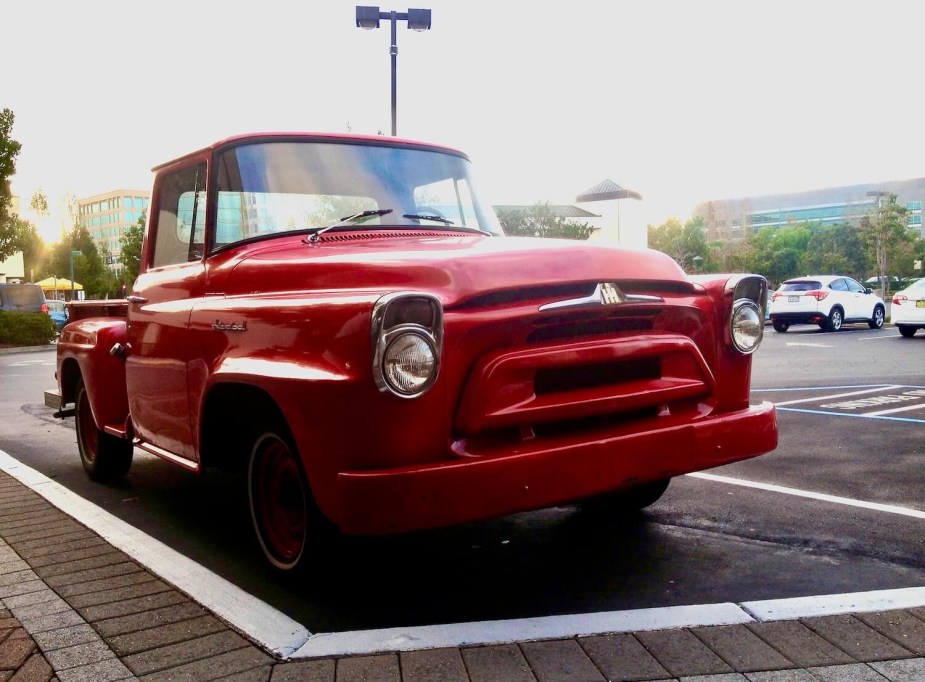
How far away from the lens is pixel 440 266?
3.46 m

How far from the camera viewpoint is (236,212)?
4.50 metres

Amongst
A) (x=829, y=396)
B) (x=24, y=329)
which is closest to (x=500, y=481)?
(x=829, y=396)

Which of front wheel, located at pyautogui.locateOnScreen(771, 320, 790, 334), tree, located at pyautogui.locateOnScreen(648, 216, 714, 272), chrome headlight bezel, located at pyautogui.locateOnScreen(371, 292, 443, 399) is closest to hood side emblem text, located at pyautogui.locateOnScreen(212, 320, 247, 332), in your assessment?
chrome headlight bezel, located at pyautogui.locateOnScreen(371, 292, 443, 399)

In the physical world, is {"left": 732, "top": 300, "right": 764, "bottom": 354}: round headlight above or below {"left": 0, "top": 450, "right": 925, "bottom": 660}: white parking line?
above

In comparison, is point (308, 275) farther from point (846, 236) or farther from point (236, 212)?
point (846, 236)

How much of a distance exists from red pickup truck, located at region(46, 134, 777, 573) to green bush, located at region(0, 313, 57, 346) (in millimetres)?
24371

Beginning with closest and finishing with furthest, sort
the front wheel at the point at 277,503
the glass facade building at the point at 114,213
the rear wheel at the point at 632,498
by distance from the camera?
the front wheel at the point at 277,503 < the rear wheel at the point at 632,498 < the glass facade building at the point at 114,213

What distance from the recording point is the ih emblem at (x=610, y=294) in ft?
11.7

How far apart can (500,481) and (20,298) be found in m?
32.4

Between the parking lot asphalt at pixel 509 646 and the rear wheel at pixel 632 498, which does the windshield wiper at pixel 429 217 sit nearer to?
the rear wheel at pixel 632 498

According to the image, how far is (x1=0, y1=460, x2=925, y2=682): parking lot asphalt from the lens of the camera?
2902 mm

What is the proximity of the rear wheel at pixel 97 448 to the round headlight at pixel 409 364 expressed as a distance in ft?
Answer: 11.7

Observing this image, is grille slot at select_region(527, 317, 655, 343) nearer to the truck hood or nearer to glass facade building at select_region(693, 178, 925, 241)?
the truck hood

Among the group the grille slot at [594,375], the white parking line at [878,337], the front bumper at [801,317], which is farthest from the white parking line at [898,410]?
the front bumper at [801,317]
